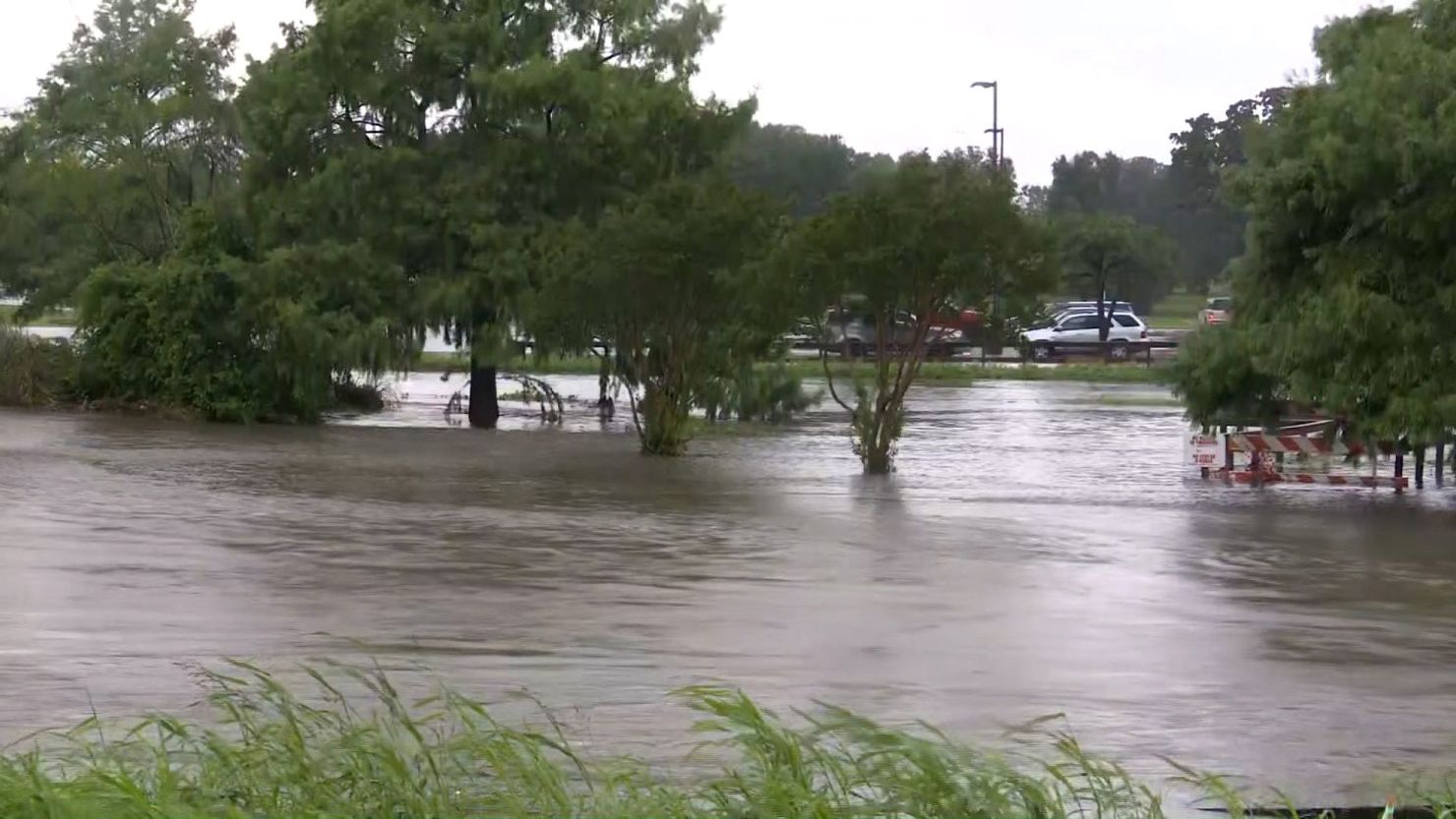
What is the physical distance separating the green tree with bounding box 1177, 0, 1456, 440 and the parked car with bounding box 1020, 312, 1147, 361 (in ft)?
128

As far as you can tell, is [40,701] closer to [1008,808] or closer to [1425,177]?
[1008,808]

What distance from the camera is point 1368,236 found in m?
22.2

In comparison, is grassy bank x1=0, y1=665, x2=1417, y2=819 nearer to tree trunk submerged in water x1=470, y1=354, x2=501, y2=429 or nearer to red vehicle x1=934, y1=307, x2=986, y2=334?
red vehicle x1=934, y1=307, x2=986, y2=334

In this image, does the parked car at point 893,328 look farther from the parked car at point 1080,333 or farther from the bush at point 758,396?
the parked car at point 1080,333

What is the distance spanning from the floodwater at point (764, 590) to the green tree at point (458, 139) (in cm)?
550

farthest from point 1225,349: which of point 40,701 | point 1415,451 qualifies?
point 40,701

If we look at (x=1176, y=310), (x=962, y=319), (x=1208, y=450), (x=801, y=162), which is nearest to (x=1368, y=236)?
(x=1208, y=450)

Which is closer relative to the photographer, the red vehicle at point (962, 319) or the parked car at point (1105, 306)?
the red vehicle at point (962, 319)

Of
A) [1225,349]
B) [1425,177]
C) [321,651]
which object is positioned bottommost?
[321,651]

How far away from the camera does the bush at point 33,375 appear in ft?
115

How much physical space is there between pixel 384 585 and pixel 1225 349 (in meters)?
13.2

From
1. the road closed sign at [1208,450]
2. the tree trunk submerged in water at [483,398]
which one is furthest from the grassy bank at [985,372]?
the road closed sign at [1208,450]

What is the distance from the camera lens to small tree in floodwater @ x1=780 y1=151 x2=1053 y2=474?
24750 mm

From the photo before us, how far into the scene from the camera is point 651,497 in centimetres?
2294
